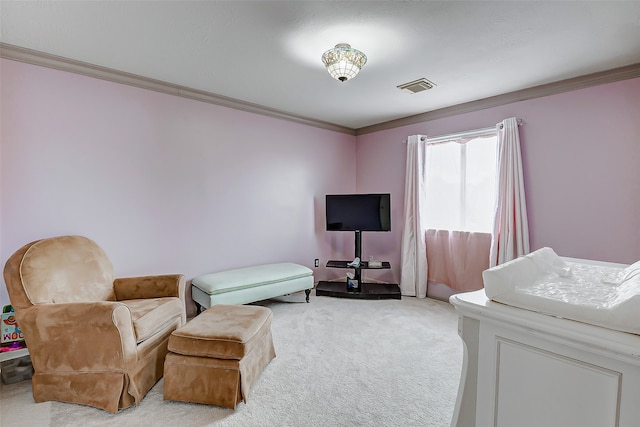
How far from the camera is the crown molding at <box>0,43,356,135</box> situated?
7.72ft

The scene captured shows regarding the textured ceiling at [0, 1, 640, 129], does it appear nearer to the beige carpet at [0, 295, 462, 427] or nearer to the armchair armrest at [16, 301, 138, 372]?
the armchair armrest at [16, 301, 138, 372]

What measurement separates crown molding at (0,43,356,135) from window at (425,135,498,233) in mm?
2064

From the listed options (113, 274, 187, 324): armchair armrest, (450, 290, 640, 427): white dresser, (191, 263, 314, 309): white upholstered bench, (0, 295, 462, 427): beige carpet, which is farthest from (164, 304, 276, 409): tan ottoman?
(450, 290, 640, 427): white dresser

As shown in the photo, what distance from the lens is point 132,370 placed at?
73.3 inches

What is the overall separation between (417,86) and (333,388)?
283 centimetres

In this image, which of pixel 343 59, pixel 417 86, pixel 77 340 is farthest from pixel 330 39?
pixel 77 340

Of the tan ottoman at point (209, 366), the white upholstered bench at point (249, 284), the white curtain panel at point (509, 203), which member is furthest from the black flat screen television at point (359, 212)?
the tan ottoman at point (209, 366)

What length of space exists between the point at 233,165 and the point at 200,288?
4.80ft

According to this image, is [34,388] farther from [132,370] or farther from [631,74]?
[631,74]

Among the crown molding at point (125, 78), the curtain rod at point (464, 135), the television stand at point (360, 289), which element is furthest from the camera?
the television stand at point (360, 289)

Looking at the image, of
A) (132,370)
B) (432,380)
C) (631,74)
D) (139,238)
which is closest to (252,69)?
(139,238)

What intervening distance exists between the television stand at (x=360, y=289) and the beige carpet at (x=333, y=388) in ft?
2.44

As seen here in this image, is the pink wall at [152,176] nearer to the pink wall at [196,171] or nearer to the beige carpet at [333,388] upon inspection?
the pink wall at [196,171]

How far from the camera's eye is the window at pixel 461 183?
11.6 ft
